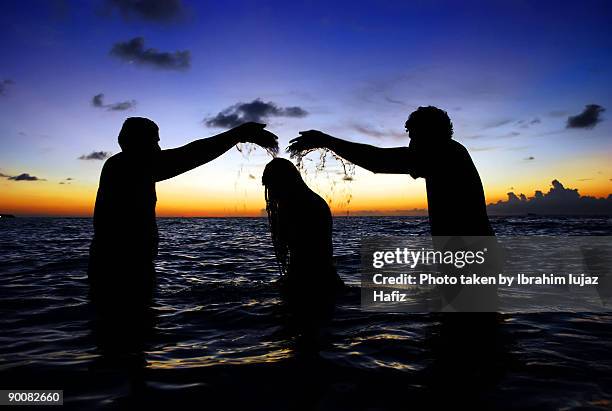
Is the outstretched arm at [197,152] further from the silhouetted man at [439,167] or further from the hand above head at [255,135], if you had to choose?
the silhouetted man at [439,167]

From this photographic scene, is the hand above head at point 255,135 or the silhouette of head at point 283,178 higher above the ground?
the hand above head at point 255,135

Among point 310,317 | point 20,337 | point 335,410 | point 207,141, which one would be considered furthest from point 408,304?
point 20,337

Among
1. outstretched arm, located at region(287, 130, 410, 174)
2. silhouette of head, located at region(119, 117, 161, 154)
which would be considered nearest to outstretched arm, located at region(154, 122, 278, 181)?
silhouette of head, located at region(119, 117, 161, 154)

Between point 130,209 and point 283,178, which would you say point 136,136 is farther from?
point 283,178

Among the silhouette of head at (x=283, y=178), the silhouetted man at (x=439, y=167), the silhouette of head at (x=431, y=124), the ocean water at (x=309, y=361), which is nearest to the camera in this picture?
the ocean water at (x=309, y=361)

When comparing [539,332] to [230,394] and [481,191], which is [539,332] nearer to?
[481,191]

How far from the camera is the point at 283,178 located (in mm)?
5859

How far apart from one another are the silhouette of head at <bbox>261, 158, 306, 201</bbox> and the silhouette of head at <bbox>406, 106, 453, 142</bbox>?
1986 millimetres

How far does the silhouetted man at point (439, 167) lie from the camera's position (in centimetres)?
441

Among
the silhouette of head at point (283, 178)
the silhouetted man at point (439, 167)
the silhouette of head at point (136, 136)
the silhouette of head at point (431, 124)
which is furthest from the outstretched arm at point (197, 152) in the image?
the silhouette of head at point (431, 124)

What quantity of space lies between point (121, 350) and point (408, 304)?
13.8 ft

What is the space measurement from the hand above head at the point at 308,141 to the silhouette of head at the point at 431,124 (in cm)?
121

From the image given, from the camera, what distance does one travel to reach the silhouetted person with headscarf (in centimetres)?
472

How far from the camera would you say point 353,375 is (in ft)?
10.5
